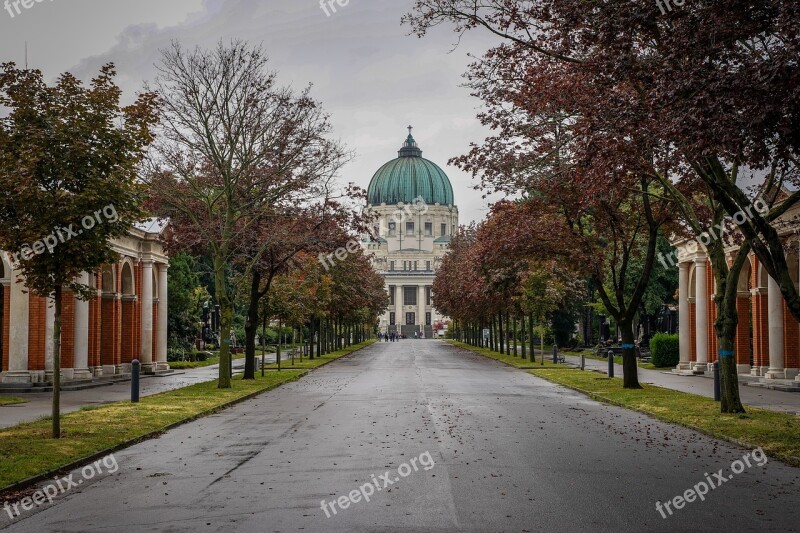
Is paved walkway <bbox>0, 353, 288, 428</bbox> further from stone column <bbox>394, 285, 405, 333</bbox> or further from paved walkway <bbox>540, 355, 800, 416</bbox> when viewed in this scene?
stone column <bbox>394, 285, 405, 333</bbox>

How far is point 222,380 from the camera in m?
29.1

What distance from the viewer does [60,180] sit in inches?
622

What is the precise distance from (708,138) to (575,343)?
6753 cm

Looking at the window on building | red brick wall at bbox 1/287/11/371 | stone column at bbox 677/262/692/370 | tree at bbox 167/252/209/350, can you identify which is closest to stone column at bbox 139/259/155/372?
red brick wall at bbox 1/287/11/371

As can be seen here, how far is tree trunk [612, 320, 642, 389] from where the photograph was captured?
28.5 m

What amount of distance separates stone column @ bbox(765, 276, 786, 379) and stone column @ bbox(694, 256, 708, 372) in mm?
7686

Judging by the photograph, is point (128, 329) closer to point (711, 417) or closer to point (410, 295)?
point (711, 417)

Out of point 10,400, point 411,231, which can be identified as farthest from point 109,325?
point 411,231

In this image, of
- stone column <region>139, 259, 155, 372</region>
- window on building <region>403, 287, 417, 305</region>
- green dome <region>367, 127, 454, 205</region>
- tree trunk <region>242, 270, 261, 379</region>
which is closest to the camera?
tree trunk <region>242, 270, 261, 379</region>

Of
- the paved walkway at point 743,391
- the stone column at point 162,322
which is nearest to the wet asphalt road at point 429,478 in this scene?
the paved walkway at point 743,391

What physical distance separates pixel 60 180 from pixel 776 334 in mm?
24485

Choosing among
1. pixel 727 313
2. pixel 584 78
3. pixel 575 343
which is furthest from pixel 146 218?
pixel 575 343

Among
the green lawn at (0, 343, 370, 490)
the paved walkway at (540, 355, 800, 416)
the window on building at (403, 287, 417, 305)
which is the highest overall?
the window on building at (403, 287, 417, 305)

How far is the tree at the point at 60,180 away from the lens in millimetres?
15203
